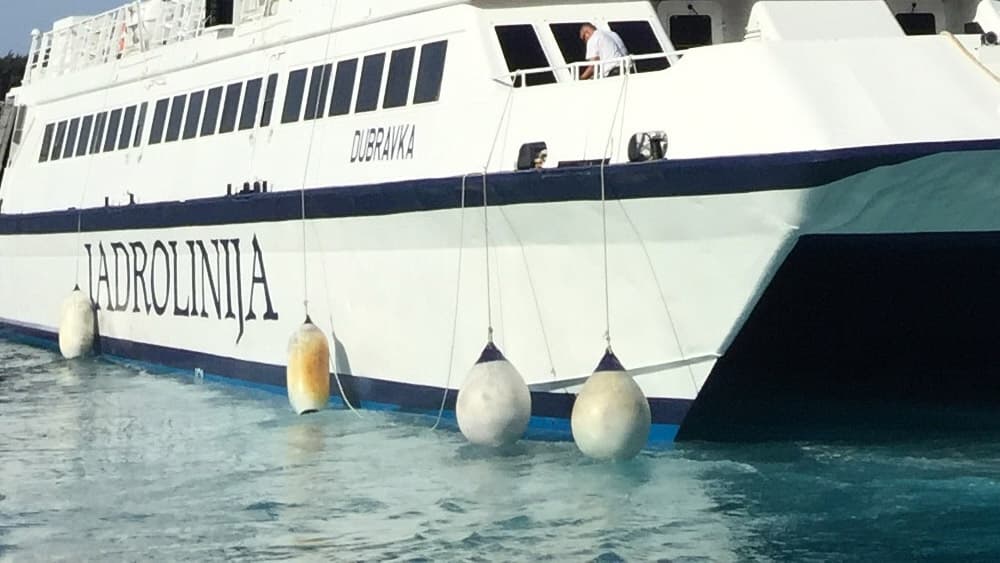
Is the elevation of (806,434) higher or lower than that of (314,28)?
lower

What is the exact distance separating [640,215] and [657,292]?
51 centimetres

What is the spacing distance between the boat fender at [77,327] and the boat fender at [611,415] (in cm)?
973

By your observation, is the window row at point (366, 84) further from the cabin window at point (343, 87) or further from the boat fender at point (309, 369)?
the boat fender at point (309, 369)

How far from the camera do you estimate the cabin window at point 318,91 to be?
14.2 meters

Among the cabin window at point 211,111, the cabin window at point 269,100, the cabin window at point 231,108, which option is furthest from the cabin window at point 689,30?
the cabin window at point 211,111

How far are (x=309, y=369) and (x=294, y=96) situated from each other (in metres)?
2.74

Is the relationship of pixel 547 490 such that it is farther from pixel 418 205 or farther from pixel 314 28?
pixel 314 28

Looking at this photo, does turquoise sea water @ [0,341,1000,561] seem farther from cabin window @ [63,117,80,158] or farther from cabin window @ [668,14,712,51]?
cabin window @ [63,117,80,158]

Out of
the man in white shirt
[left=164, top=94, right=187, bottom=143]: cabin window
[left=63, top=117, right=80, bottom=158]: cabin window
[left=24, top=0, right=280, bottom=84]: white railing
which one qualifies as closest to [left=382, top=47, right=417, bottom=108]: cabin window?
the man in white shirt

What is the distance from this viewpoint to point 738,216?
10016 mm

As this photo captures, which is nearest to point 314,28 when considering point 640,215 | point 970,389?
point 640,215

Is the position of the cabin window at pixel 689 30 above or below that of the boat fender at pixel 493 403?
above

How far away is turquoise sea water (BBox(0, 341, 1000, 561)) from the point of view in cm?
889

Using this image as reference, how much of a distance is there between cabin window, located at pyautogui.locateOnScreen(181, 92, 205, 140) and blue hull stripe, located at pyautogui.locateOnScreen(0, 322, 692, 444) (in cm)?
218
